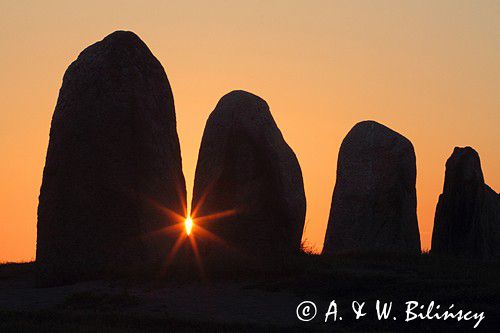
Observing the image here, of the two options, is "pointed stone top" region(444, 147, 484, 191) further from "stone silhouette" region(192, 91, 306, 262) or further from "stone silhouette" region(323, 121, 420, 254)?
"stone silhouette" region(192, 91, 306, 262)

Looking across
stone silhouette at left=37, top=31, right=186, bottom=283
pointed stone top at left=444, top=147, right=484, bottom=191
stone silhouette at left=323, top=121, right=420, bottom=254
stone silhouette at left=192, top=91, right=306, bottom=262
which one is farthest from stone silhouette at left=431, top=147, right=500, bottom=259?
stone silhouette at left=37, top=31, right=186, bottom=283

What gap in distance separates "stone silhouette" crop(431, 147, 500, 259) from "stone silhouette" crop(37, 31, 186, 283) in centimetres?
1243

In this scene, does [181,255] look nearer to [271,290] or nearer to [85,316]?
[271,290]

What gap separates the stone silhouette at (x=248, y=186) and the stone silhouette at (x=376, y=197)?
6.02m

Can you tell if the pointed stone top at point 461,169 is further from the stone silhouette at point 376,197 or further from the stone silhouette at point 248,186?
the stone silhouette at point 248,186

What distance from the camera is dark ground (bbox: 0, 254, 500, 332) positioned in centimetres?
1384

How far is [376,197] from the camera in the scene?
28766 mm

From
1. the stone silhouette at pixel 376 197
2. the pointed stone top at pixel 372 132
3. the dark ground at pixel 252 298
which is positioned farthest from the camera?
the pointed stone top at pixel 372 132

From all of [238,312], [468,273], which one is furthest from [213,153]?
[238,312]

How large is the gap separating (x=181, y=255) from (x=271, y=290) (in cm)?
404

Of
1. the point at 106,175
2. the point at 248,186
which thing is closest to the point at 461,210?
the point at 248,186

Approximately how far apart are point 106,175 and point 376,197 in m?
11.5

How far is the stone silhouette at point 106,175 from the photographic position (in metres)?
19.0

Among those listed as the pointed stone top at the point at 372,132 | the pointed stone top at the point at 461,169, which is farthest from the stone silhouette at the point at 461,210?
the pointed stone top at the point at 372,132
